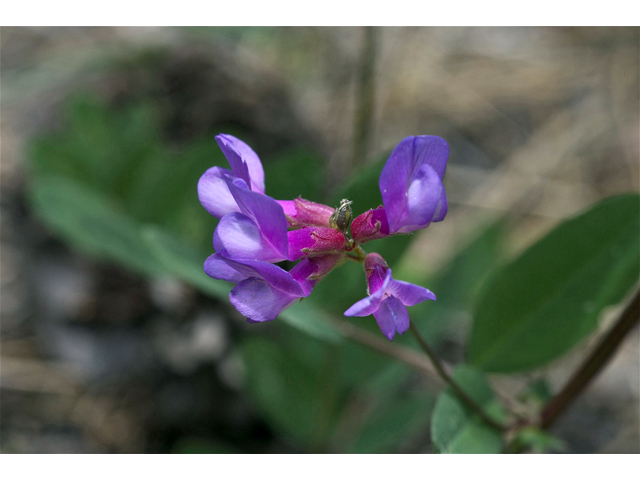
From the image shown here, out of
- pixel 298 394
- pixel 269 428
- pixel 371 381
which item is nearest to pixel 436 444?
pixel 371 381

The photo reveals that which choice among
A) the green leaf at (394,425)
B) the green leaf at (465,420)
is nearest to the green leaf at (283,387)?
the green leaf at (394,425)

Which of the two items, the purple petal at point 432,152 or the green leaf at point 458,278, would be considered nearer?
the purple petal at point 432,152

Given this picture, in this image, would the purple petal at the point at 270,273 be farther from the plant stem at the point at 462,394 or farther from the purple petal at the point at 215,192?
the plant stem at the point at 462,394

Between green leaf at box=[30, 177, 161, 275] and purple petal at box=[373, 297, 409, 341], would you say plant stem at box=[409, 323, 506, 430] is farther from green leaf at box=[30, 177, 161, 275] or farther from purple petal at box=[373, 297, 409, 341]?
green leaf at box=[30, 177, 161, 275]

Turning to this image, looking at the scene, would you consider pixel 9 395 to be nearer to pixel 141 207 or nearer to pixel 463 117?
pixel 141 207

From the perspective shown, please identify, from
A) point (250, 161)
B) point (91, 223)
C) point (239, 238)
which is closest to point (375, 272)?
point (239, 238)

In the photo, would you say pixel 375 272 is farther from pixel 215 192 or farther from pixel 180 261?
pixel 180 261
